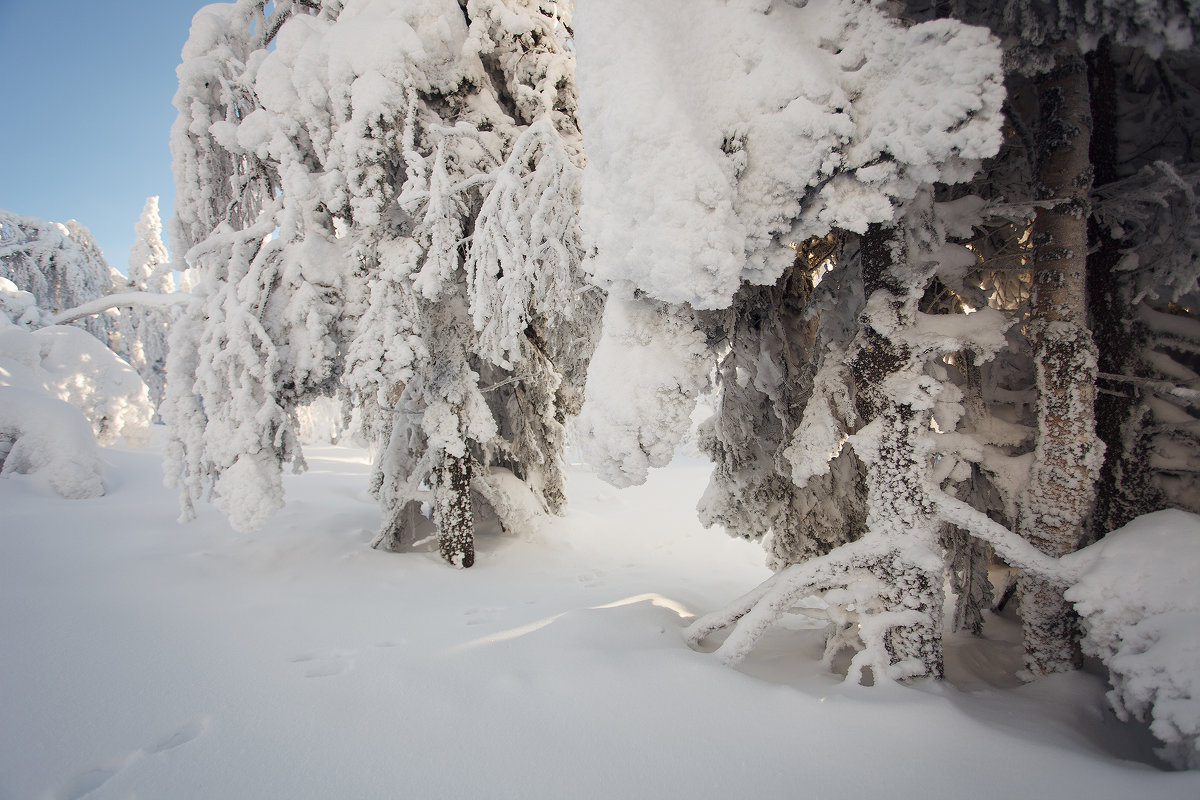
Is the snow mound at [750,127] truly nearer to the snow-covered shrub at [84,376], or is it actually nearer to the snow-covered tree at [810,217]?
the snow-covered tree at [810,217]

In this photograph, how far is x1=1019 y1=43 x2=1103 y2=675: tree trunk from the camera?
2713mm

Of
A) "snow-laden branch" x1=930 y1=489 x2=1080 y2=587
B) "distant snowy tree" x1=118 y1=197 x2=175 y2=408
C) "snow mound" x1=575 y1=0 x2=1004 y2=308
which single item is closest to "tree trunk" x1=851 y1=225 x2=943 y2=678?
"snow-laden branch" x1=930 y1=489 x2=1080 y2=587

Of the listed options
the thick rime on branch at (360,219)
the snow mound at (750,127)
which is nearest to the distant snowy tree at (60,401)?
the thick rime on branch at (360,219)

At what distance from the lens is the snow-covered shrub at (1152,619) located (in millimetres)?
1881

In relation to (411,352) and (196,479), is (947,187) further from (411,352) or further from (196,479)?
(196,479)

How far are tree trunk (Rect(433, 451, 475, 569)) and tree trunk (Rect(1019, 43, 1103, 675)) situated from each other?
504 cm

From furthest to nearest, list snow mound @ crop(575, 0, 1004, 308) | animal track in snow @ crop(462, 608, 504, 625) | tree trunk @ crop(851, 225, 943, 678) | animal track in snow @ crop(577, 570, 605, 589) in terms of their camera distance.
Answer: animal track in snow @ crop(577, 570, 605, 589)
animal track in snow @ crop(462, 608, 504, 625)
tree trunk @ crop(851, 225, 943, 678)
snow mound @ crop(575, 0, 1004, 308)

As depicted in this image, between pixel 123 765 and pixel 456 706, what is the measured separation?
1.35m

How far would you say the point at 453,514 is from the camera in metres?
5.45

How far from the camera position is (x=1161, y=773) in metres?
1.80

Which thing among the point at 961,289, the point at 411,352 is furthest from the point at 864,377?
the point at 411,352

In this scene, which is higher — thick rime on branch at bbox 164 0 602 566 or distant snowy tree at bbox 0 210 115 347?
distant snowy tree at bbox 0 210 115 347

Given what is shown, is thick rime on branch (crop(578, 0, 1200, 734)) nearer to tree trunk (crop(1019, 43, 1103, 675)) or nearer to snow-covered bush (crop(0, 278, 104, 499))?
tree trunk (crop(1019, 43, 1103, 675))

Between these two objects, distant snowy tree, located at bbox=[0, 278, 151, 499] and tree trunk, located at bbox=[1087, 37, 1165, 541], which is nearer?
tree trunk, located at bbox=[1087, 37, 1165, 541]
